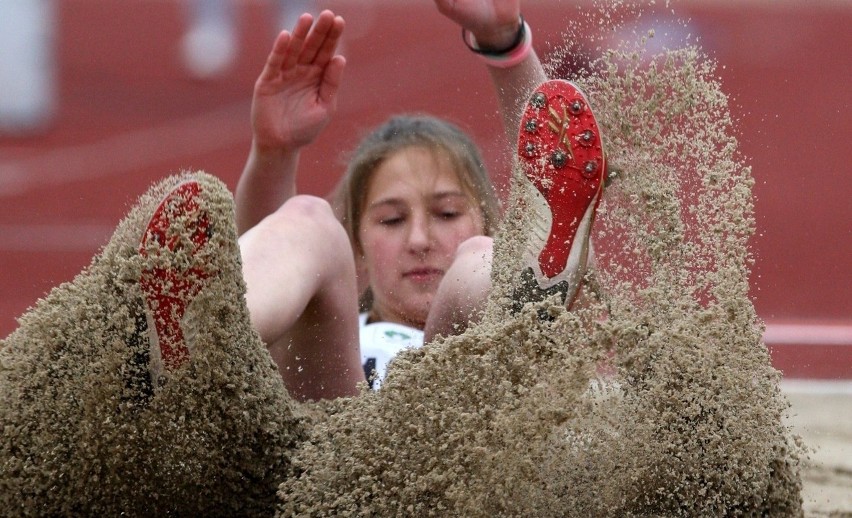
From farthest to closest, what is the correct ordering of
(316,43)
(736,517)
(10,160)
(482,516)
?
(10,160) → (316,43) → (736,517) → (482,516)

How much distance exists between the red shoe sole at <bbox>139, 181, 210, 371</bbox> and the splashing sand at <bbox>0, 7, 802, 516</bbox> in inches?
0.6

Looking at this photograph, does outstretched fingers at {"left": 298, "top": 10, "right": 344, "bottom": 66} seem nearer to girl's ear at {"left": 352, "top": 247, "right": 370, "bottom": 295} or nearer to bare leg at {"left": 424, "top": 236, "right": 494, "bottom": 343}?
girl's ear at {"left": 352, "top": 247, "right": 370, "bottom": 295}

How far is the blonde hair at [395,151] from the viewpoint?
1913 millimetres

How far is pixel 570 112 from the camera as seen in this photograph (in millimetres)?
1154

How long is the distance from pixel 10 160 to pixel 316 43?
3.57 m

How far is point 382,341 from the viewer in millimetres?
1795

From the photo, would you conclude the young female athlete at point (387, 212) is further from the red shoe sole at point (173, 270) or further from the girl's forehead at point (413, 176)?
the red shoe sole at point (173, 270)

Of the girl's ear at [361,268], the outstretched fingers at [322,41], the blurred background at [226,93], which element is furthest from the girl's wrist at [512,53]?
the blurred background at [226,93]

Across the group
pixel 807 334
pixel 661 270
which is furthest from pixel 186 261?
pixel 807 334

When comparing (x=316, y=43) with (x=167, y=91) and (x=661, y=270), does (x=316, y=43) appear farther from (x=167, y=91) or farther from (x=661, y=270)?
(x=167, y=91)

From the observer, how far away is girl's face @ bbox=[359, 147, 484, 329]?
5.87ft

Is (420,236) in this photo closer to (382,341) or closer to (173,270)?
(382,341)

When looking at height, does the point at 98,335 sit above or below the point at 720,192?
below

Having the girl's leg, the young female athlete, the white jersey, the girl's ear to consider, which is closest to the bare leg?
the young female athlete
